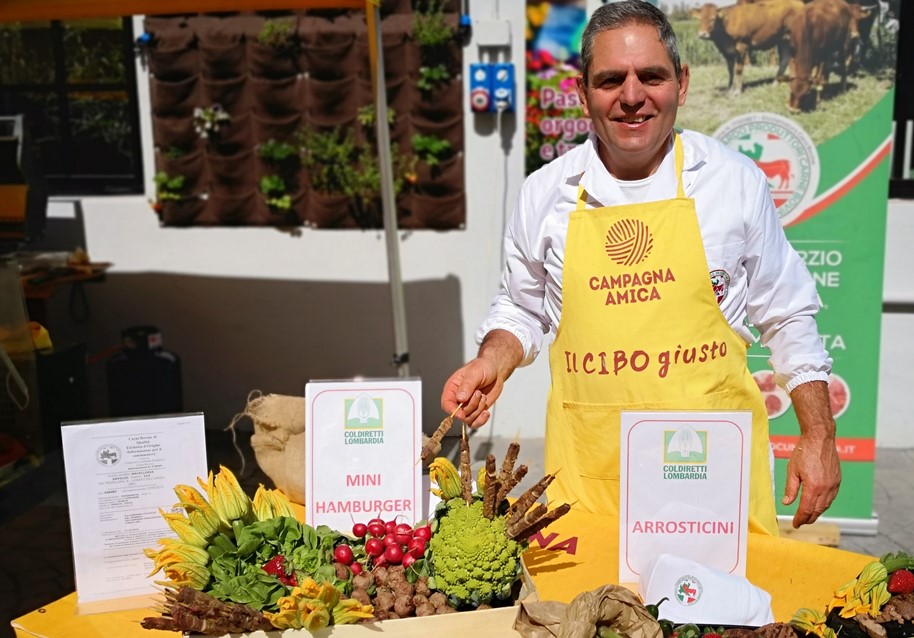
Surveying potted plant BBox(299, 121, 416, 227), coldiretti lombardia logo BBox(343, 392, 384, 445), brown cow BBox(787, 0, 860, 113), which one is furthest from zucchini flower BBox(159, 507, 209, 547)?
potted plant BBox(299, 121, 416, 227)

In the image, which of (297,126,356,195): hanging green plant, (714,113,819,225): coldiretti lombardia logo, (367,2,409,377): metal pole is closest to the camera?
(714,113,819,225): coldiretti lombardia logo

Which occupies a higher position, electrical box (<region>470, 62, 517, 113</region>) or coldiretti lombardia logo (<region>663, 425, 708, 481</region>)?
electrical box (<region>470, 62, 517, 113</region>)

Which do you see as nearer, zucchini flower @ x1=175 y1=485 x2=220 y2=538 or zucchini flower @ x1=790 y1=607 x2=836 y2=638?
zucchini flower @ x1=790 y1=607 x2=836 y2=638

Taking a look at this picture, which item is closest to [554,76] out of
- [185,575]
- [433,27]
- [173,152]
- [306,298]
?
[433,27]

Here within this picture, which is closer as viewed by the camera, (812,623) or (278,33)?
(812,623)

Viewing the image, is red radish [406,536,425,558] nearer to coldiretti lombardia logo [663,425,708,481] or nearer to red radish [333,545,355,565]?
red radish [333,545,355,565]

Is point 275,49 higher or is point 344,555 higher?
point 275,49

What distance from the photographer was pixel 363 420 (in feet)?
6.15

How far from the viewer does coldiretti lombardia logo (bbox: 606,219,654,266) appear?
6.59ft

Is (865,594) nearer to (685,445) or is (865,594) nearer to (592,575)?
(685,445)

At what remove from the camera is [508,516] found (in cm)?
168

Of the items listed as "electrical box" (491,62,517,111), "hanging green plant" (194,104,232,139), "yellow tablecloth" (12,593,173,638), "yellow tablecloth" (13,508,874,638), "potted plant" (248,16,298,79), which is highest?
"potted plant" (248,16,298,79)

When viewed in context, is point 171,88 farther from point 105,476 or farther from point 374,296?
point 105,476

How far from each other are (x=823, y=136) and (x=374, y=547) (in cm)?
290
